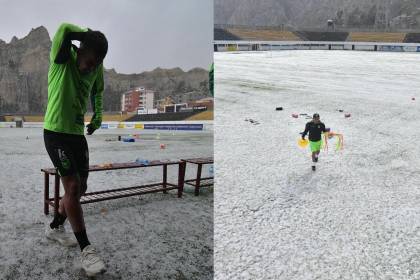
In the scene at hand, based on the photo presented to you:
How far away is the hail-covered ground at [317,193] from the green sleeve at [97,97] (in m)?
1.85

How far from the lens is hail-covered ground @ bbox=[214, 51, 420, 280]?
134 inches

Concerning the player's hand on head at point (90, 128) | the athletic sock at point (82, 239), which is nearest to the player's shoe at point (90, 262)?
the athletic sock at point (82, 239)

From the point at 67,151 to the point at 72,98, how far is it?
0.28 metres

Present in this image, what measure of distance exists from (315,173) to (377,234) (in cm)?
215

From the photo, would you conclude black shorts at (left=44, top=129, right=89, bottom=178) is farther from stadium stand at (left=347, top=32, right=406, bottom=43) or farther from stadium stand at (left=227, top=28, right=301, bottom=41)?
stadium stand at (left=347, top=32, right=406, bottom=43)

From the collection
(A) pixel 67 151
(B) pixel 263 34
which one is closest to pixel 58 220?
(A) pixel 67 151

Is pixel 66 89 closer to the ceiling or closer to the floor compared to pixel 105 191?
closer to the ceiling

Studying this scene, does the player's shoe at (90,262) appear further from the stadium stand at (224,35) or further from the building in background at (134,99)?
the stadium stand at (224,35)

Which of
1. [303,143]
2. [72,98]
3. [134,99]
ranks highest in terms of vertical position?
[134,99]

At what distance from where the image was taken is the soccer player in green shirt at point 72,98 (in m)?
1.59

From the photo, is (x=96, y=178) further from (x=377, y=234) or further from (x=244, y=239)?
(x=377, y=234)

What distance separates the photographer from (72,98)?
5.38 feet

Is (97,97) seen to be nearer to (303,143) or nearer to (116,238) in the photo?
(116,238)

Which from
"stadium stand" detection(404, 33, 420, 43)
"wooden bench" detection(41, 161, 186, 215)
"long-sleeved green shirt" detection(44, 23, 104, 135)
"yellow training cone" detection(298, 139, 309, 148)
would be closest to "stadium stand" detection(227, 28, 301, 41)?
"stadium stand" detection(404, 33, 420, 43)
